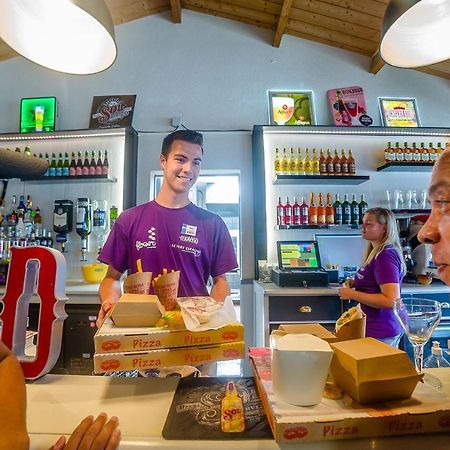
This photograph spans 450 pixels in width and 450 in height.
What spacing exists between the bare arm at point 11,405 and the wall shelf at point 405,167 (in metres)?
3.77

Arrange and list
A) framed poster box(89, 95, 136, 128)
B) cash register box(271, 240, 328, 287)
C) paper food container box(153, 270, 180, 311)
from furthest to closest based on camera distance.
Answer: framed poster box(89, 95, 136, 128) < cash register box(271, 240, 328, 287) < paper food container box(153, 270, 180, 311)

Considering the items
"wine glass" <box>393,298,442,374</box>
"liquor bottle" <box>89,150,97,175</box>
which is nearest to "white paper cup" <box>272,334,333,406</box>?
"wine glass" <box>393,298,442,374</box>

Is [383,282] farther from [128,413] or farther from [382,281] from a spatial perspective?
[128,413]

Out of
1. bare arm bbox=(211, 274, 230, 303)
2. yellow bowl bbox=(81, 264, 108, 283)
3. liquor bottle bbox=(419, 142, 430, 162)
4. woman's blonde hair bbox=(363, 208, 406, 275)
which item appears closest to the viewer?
bare arm bbox=(211, 274, 230, 303)

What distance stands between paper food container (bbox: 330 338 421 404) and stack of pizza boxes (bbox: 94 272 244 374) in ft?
0.88

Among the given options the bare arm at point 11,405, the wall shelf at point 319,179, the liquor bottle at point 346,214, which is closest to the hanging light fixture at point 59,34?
the bare arm at point 11,405

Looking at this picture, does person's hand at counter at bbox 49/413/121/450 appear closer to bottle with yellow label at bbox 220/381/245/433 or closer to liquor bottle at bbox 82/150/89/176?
bottle with yellow label at bbox 220/381/245/433

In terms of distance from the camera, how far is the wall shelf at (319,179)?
11.3ft

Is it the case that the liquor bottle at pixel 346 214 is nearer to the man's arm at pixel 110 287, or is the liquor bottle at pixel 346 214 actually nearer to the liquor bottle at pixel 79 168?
the man's arm at pixel 110 287

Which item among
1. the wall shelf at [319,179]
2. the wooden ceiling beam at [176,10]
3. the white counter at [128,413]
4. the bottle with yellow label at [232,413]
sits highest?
the wooden ceiling beam at [176,10]

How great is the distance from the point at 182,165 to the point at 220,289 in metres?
0.64

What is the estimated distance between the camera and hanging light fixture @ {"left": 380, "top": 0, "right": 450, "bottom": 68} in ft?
3.64

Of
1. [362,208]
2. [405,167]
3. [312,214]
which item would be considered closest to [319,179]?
[312,214]

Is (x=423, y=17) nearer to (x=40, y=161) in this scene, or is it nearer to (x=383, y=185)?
(x=40, y=161)
